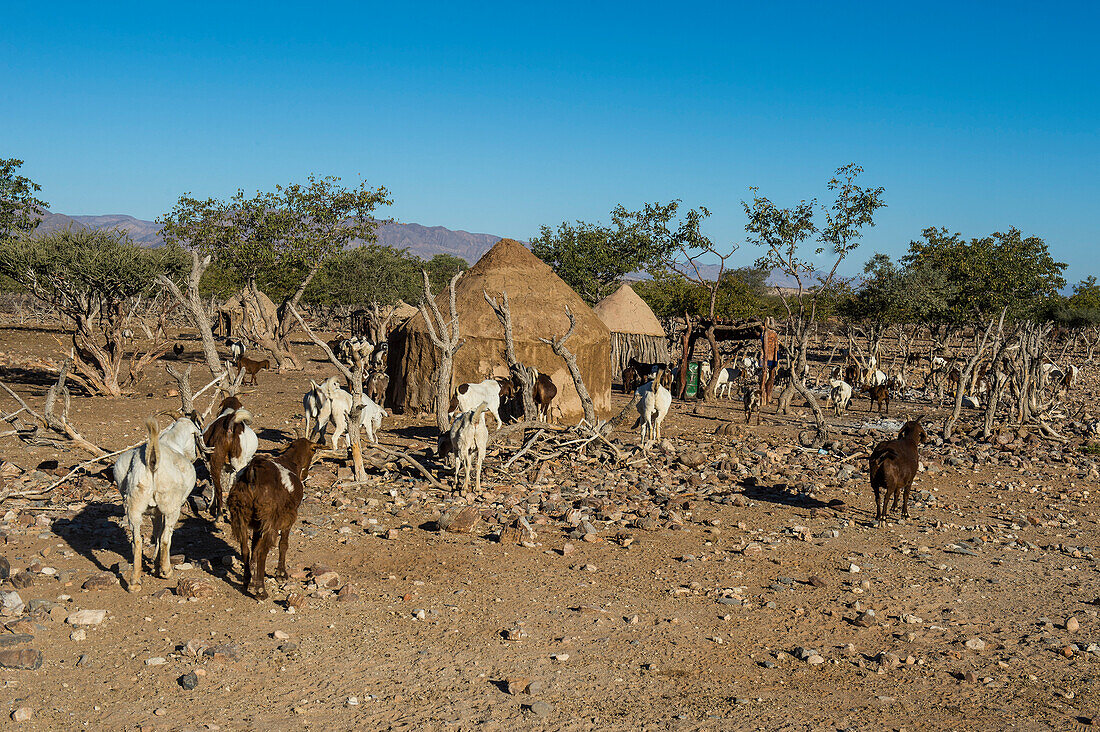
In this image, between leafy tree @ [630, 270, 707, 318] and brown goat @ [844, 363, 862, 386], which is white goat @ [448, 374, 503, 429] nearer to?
brown goat @ [844, 363, 862, 386]

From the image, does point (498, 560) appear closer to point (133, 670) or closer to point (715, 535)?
point (715, 535)

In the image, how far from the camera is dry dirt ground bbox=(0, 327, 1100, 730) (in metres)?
5.25

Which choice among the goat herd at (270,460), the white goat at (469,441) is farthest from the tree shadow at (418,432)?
the white goat at (469,441)

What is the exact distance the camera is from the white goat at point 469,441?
35.1 feet

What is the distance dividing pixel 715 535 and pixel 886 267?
116 feet

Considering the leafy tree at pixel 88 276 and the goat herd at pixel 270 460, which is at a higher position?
the leafy tree at pixel 88 276

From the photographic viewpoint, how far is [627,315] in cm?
2978

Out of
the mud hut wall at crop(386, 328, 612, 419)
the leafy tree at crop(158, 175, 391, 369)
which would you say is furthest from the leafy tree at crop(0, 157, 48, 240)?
the mud hut wall at crop(386, 328, 612, 419)

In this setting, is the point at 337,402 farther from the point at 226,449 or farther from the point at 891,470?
the point at 891,470

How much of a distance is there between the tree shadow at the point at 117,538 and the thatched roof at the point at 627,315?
2150cm

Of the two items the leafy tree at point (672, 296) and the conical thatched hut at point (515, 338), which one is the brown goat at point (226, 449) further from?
the leafy tree at point (672, 296)

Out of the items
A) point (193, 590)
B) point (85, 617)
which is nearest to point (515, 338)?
point (193, 590)

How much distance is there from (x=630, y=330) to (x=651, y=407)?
49.6ft

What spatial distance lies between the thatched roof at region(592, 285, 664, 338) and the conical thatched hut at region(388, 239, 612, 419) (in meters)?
10.7
